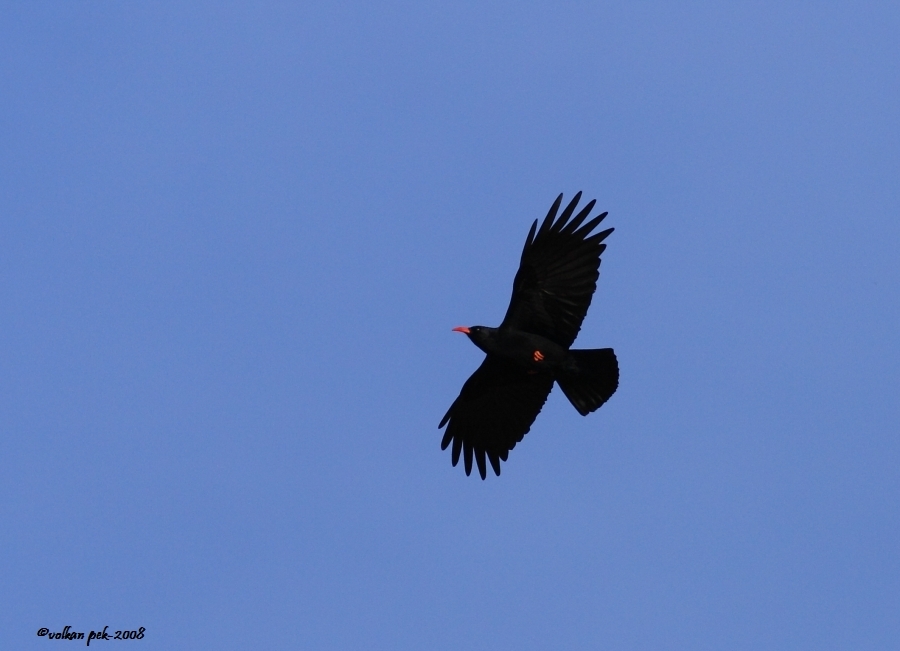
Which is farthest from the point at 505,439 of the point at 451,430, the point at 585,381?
the point at 585,381

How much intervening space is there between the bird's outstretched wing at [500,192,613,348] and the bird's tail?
0.33 metres

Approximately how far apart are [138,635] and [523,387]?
5.99 m

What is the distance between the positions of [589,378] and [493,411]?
190 cm

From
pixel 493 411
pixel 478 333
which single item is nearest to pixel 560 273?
pixel 478 333

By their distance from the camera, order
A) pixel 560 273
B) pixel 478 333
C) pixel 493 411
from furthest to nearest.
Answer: pixel 493 411, pixel 478 333, pixel 560 273

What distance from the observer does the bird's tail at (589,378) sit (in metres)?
14.1

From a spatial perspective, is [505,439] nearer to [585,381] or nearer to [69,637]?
[585,381]

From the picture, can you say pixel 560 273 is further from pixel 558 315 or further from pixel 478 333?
pixel 478 333

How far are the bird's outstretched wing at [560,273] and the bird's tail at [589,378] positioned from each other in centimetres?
33

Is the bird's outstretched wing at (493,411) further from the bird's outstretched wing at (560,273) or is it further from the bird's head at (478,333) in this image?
the bird's outstretched wing at (560,273)

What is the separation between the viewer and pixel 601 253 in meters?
14.2

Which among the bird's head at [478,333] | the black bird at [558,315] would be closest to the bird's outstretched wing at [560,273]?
the black bird at [558,315]

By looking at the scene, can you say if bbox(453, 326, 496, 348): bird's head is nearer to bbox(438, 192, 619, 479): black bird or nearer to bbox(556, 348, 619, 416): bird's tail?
bbox(438, 192, 619, 479): black bird

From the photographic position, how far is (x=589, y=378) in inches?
565
